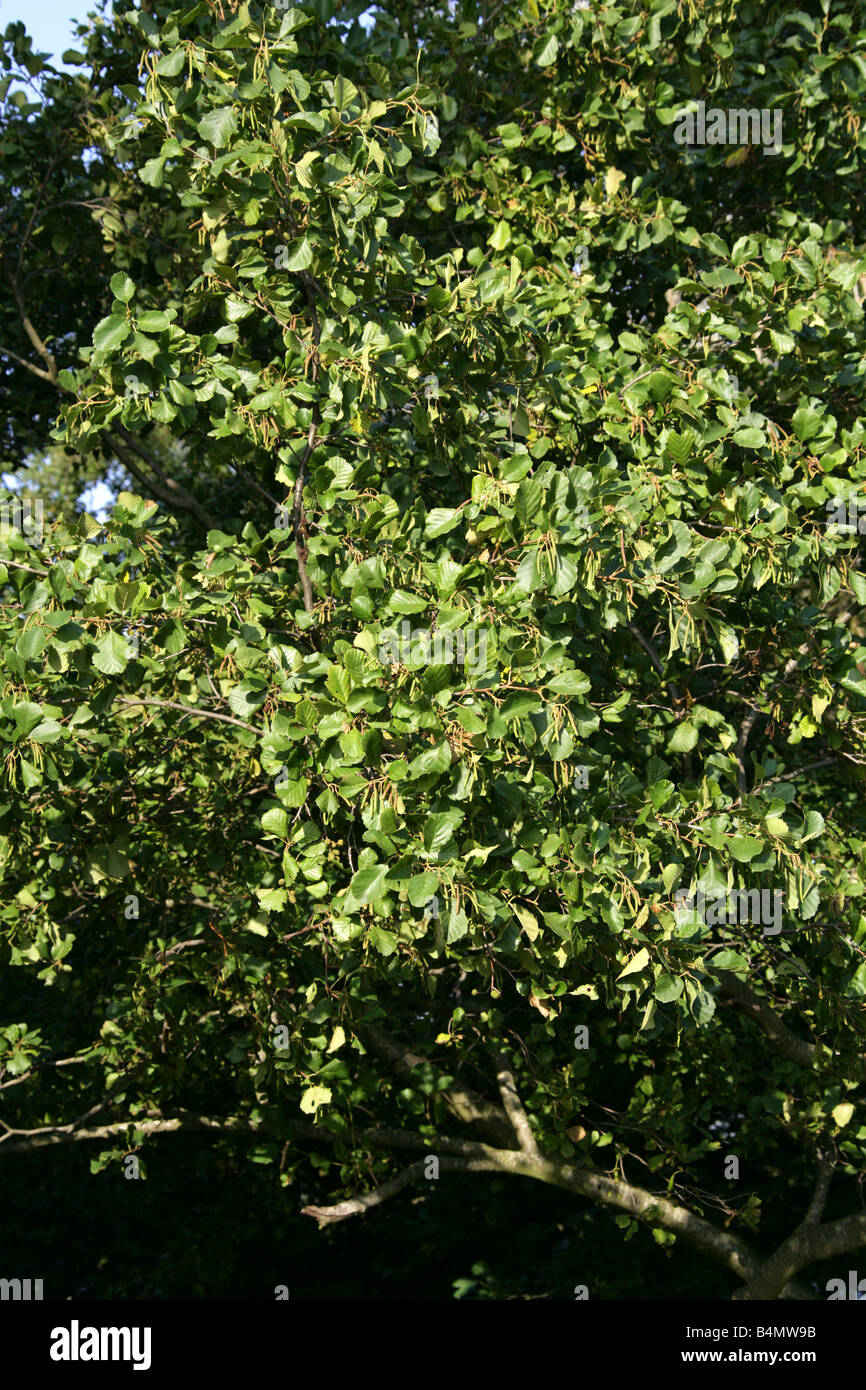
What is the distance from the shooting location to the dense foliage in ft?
12.0

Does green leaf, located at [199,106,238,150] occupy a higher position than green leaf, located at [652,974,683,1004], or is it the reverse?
green leaf, located at [199,106,238,150]

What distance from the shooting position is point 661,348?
4.95 meters

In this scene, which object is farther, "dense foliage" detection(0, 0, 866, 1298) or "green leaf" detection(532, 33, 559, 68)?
"green leaf" detection(532, 33, 559, 68)

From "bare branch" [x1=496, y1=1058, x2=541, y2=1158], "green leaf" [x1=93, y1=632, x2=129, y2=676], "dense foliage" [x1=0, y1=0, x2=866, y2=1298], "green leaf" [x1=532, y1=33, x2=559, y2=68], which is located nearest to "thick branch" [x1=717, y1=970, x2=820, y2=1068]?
"dense foliage" [x1=0, y1=0, x2=866, y2=1298]

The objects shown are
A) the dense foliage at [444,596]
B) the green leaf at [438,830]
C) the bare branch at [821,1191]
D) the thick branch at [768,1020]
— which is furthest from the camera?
the bare branch at [821,1191]

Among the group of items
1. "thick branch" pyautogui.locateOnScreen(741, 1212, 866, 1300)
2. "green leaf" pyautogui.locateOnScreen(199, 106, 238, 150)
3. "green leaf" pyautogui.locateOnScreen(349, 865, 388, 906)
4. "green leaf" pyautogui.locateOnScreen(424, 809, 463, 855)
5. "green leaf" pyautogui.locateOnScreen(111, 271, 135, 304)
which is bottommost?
"thick branch" pyautogui.locateOnScreen(741, 1212, 866, 1300)

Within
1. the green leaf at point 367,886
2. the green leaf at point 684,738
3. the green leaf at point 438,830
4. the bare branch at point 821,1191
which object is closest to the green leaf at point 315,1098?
the green leaf at point 367,886

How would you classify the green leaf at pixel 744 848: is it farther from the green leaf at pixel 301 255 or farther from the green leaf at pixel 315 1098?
the green leaf at pixel 301 255

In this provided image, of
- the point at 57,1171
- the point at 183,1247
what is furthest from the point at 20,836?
the point at 57,1171

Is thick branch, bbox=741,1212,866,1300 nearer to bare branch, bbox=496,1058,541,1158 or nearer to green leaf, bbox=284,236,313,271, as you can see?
bare branch, bbox=496,1058,541,1158

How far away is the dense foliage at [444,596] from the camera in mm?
3660

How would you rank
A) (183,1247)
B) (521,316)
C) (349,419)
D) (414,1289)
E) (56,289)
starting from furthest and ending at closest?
(414,1289)
(183,1247)
(56,289)
(521,316)
(349,419)
